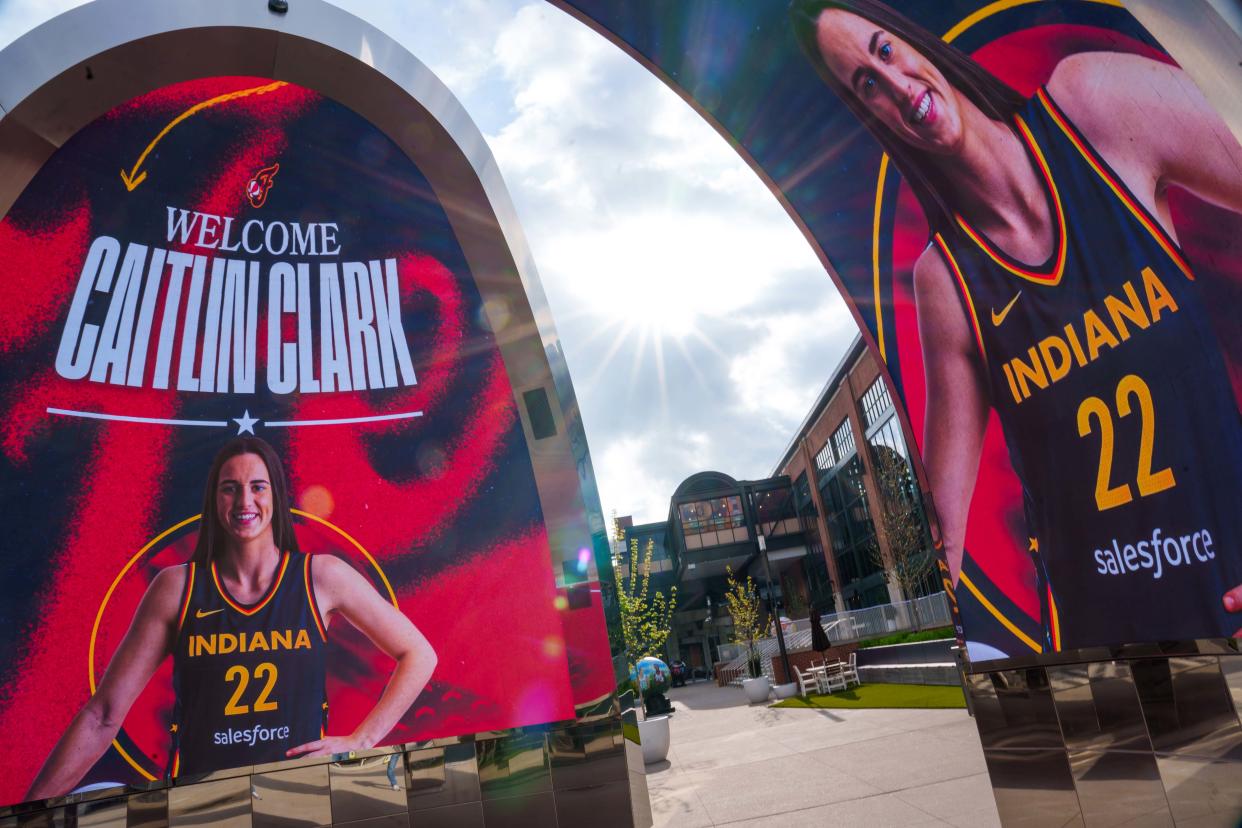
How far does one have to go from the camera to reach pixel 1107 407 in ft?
13.0

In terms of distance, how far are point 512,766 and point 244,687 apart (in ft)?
8.29

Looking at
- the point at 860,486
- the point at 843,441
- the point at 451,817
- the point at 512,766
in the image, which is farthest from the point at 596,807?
the point at 843,441

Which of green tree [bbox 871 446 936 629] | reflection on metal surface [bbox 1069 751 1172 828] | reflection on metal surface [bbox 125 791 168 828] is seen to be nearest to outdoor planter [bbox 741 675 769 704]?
green tree [bbox 871 446 936 629]

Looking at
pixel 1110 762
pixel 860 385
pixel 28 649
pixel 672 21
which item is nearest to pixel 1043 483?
pixel 1110 762

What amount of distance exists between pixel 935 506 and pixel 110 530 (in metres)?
6.92

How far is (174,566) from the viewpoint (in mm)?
7480

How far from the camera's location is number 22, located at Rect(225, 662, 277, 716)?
7.32 meters

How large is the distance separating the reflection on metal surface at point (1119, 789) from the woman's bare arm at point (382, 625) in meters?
5.49

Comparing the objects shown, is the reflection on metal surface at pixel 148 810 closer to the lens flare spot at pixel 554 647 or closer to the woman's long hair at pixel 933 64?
the lens flare spot at pixel 554 647

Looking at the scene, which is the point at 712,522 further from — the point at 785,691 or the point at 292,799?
the point at 292,799

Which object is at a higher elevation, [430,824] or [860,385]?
[860,385]

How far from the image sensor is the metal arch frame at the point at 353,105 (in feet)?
21.9

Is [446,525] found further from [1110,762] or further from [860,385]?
[860,385]

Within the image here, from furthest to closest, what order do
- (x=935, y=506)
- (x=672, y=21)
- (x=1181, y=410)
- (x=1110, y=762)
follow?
1. (x=935, y=506)
2. (x=672, y=21)
3. (x=1110, y=762)
4. (x=1181, y=410)
